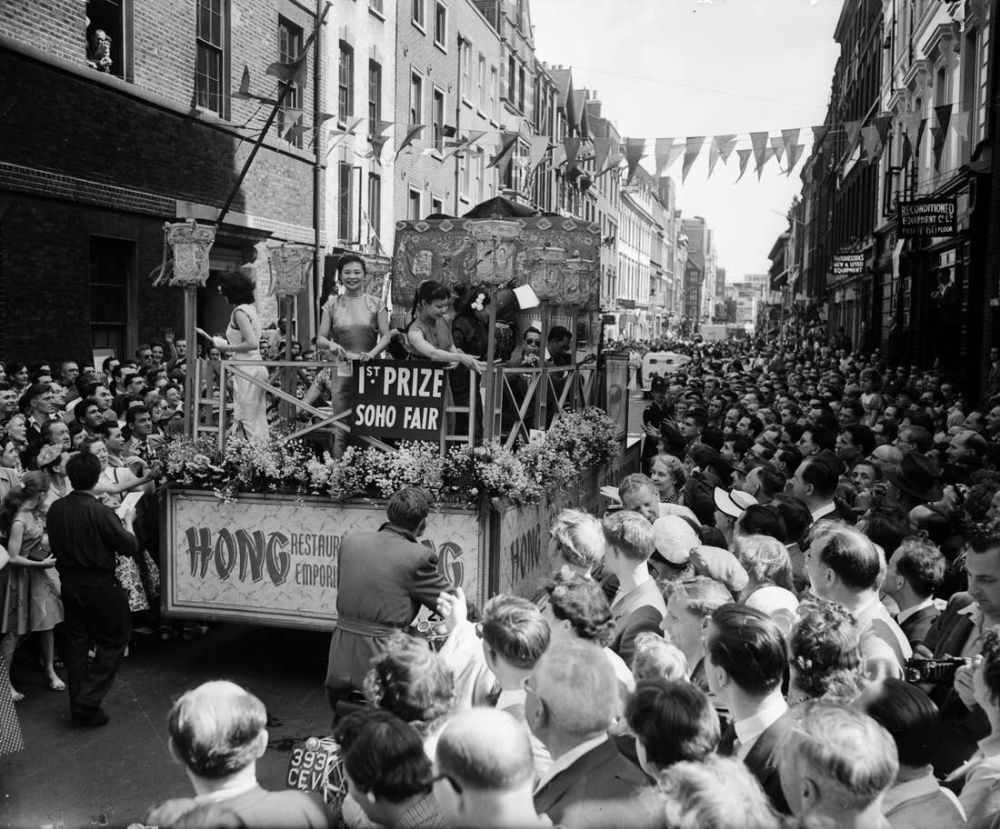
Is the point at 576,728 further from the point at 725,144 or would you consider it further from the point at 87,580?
the point at 725,144

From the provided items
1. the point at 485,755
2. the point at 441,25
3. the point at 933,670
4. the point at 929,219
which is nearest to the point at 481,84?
the point at 441,25

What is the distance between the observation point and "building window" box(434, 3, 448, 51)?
1109 inches

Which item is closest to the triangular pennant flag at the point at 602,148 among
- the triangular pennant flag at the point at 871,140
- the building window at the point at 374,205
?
the triangular pennant flag at the point at 871,140

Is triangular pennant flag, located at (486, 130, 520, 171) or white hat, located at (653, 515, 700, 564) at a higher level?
triangular pennant flag, located at (486, 130, 520, 171)

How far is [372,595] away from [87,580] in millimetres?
2318

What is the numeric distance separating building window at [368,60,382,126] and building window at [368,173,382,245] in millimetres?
1334

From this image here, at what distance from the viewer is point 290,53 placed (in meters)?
19.8

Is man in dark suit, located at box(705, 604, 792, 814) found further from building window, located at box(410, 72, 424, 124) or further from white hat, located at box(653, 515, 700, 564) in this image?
building window, located at box(410, 72, 424, 124)

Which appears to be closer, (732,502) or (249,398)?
(732,502)

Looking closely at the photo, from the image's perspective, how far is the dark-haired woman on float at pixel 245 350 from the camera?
7.79m

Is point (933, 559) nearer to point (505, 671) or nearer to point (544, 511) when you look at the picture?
point (505, 671)

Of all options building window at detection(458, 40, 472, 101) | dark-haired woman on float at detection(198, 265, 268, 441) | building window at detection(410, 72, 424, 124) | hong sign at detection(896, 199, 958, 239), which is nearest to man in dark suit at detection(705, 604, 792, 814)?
dark-haired woman on float at detection(198, 265, 268, 441)

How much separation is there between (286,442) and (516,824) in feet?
16.0

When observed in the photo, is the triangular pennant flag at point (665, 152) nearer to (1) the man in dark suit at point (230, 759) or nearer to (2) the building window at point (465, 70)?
(1) the man in dark suit at point (230, 759)
